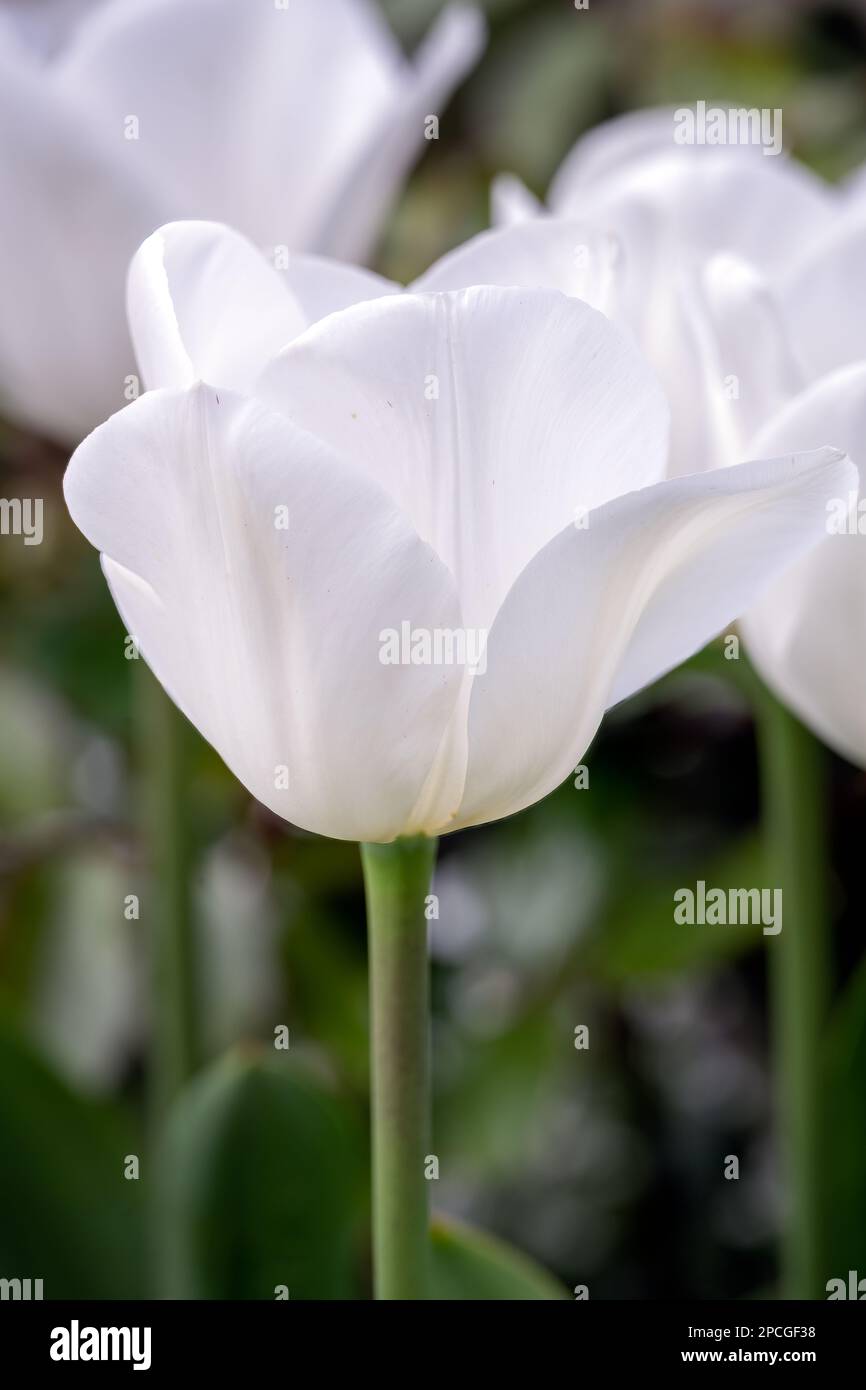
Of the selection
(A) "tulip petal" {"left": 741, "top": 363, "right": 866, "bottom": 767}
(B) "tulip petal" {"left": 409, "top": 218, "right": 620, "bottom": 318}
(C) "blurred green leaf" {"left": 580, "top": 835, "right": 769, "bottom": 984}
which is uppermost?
(B) "tulip petal" {"left": 409, "top": 218, "right": 620, "bottom": 318}

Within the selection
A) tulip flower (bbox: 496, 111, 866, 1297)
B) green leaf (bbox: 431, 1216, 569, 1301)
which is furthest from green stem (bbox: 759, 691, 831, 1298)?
green leaf (bbox: 431, 1216, 569, 1301)

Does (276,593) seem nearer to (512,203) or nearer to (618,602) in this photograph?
(618,602)

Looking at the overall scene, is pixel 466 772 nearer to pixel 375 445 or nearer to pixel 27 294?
pixel 375 445

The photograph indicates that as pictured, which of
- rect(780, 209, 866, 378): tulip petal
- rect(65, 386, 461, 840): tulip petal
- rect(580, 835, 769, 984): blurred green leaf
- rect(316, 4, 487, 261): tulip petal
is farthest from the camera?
rect(580, 835, 769, 984): blurred green leaf

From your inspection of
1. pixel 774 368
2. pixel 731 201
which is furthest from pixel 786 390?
pixel 731 201

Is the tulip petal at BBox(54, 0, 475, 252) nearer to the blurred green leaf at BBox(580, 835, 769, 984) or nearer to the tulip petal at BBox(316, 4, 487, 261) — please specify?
the tulip petal at BBox(316, 4, 487, 261)
